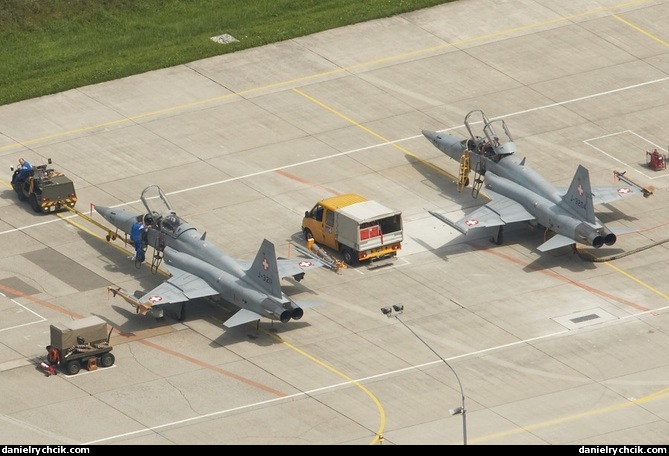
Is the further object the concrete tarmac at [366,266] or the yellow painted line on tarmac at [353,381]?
the concrete tarmac at [366,266]

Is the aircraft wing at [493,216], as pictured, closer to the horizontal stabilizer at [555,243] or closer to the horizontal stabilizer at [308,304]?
the horizontal stabilizer at [555,243]

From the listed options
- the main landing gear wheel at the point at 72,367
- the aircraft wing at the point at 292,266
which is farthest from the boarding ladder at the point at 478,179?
the main landing gear wheel at the point at 72,367

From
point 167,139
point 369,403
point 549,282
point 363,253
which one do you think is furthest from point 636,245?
point 167,139

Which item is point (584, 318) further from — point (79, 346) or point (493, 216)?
point (79, 346)

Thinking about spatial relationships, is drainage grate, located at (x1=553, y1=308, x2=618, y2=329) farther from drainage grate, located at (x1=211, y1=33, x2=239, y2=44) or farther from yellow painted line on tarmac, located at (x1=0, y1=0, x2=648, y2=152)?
drainage grate, located at (x1=211, y1=33, x2=239, y2=44)

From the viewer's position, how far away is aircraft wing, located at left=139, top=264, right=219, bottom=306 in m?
81.6

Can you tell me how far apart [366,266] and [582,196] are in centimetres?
1043

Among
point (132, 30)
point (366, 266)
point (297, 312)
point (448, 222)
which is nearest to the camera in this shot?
point (297, 312)

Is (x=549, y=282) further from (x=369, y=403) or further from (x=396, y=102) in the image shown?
(x=396, y=102)

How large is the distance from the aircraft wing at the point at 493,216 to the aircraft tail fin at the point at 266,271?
36.9 ft

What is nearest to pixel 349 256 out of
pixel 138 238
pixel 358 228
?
pixel 358 228

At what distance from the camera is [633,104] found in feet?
348

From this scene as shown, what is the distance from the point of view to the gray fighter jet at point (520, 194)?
87562 millimetres

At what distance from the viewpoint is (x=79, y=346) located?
7825 centimetres
